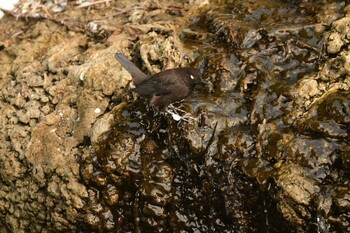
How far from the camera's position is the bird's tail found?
5457mm

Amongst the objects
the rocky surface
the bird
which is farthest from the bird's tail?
the rocky surface

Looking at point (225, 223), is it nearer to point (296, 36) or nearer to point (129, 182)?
point (129, 182)

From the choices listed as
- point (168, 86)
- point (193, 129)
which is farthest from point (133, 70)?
point (193, 129)

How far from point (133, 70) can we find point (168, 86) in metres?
0.50

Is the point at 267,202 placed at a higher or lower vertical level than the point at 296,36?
lower

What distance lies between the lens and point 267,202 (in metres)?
4.52

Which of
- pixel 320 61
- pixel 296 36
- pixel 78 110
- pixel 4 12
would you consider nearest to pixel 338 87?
pixel 320 61

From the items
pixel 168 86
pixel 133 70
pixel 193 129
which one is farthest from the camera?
pixel 133 70

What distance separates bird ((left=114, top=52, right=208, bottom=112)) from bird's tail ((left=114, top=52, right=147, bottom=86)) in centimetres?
6

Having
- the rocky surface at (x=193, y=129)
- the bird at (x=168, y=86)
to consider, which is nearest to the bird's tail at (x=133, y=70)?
the bird at (x=168, y=86)

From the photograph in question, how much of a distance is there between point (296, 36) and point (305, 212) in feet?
6.61

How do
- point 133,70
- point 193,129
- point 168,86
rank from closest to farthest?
1. point 193,129
2. point 168,86
3. point 133,70

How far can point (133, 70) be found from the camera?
551cm

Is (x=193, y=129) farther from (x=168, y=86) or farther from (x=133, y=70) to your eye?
(x=133, y=70)
